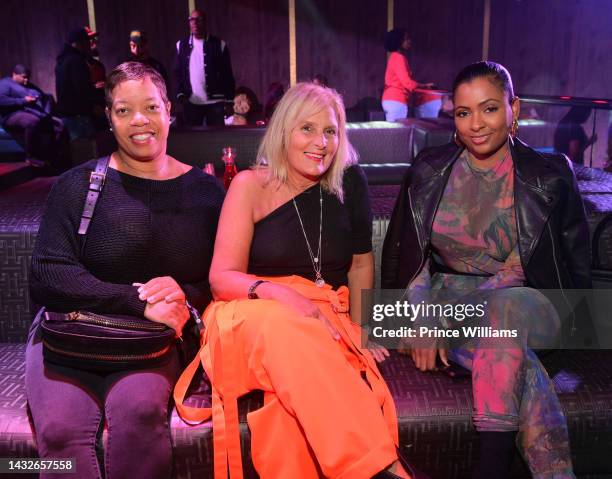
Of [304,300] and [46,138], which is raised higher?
[46,138]

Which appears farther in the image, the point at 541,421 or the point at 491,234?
the point at 491,234

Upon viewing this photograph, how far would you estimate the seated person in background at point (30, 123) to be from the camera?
507 cm

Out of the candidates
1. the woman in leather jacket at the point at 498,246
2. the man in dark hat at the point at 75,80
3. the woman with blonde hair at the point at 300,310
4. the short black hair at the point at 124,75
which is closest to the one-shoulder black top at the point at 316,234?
the woman with blonde hair at the point at 300,310

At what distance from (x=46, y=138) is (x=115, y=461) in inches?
170

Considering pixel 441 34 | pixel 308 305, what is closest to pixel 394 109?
pixel 441 34

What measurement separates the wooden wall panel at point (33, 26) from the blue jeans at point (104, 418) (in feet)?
27.3

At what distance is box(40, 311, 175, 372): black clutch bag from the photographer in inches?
61.7

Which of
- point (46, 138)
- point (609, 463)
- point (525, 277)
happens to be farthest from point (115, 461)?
point (46, 138)

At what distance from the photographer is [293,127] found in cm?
186

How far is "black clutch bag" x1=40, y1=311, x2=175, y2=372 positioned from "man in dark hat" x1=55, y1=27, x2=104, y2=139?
365 cm

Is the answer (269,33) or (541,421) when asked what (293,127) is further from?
(269,33)

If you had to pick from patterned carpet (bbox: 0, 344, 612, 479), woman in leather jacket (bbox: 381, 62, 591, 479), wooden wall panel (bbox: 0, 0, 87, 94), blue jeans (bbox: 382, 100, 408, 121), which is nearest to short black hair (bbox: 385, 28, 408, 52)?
blue jeans (bbox: 382, 100, 408, 121)

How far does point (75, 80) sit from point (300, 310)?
406 cm

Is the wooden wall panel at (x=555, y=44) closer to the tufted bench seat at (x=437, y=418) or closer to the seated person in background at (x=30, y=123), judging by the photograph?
the seated person in background at (x=30, y=123)
